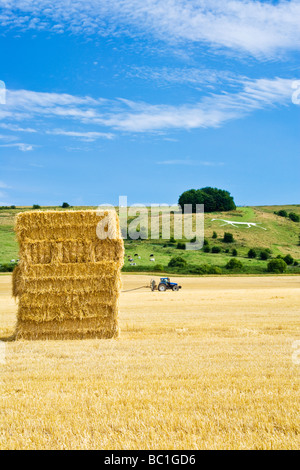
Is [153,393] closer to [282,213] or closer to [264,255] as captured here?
[264,255]

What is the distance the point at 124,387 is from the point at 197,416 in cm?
185

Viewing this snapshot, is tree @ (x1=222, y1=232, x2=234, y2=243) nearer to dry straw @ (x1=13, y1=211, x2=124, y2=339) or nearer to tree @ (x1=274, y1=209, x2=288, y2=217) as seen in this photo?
tree @ (x1=274, y1=209, x2=288, y2=217)

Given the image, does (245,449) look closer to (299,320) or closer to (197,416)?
(197,416)

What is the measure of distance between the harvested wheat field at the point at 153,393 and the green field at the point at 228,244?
5709 cm

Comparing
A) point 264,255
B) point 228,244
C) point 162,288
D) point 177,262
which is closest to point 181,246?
point 228,244

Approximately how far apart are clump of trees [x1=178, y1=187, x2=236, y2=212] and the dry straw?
12061 cm

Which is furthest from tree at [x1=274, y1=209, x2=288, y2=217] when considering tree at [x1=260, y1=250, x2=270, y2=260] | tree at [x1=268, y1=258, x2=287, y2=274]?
tree at [x1=268, y1=258, x2=287, y2=274]

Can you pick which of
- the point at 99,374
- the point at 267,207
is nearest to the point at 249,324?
the point at 99,374

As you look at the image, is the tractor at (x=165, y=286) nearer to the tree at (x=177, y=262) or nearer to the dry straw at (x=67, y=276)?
the dry straw at (x=67, y=276)

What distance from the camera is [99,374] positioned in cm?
836

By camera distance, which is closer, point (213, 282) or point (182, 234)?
point (213, 282)

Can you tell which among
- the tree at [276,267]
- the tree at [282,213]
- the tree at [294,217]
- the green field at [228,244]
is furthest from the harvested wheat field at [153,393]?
the tree at [282,213]

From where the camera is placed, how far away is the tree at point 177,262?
72.0 metres

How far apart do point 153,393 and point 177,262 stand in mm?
66030
